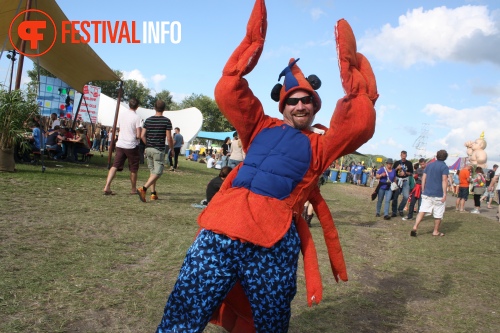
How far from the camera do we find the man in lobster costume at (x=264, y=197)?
6.11 feet

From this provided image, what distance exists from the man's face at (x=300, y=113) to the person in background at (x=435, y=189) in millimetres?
6881

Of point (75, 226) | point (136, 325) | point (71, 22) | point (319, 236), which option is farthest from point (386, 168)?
point (71, 22)

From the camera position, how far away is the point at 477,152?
79.7 ft

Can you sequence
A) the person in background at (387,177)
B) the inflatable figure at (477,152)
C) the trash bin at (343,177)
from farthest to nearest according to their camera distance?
the trash bin at (343,177), the inflatable figure at (477,152), the person in background at (387,177)

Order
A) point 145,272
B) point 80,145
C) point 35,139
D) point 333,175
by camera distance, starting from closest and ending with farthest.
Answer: point 145,272, point 35,139, point 80,145, point 333,175

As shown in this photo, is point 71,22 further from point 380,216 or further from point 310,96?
point 310,96

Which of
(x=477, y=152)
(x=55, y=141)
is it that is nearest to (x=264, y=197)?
(x=55, y=141)

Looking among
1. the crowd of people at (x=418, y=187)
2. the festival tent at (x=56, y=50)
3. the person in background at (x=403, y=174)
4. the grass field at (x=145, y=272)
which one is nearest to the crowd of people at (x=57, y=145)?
the festival tent at (x=56, y=50)

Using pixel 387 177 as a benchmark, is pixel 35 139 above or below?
below

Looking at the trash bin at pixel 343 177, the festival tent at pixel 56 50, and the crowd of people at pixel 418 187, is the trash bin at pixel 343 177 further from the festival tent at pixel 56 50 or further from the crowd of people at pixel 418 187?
the festival tent at pixel 56 50

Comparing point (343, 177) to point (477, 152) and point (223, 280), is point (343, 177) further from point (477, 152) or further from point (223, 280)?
point (223, 280)

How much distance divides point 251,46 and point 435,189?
731 cm

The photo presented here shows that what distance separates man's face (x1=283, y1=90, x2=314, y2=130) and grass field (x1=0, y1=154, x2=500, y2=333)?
1.75 meters

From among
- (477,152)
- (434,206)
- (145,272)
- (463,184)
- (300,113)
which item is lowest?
(145,272)
